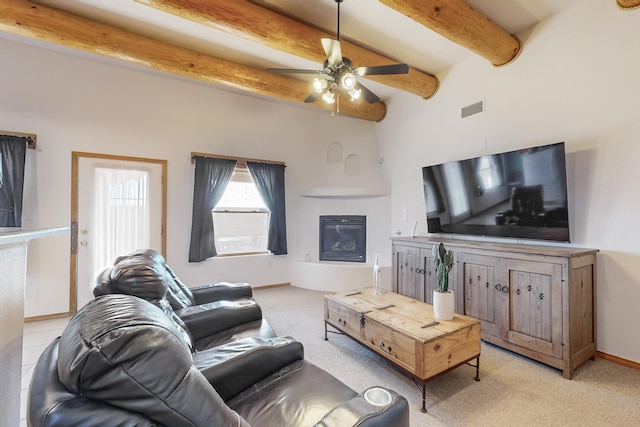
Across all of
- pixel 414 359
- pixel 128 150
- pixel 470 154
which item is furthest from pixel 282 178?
pixel 414 359

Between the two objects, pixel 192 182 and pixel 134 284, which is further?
pixel 192 182

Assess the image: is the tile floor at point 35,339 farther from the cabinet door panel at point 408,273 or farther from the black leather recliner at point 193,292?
the cabinet door panel at point 408,273

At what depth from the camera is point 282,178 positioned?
496 cm

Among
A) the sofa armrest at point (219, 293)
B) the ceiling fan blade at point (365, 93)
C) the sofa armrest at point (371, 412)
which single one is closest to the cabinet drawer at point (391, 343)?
the sofa armrest at point (371, 412)

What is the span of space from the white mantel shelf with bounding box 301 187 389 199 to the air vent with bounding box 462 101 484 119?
63.5 inches

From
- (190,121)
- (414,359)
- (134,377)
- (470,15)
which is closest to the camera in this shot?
(134,377)

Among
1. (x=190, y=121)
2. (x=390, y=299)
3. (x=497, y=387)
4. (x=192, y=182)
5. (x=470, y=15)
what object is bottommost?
(x=497, y=387)

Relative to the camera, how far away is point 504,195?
304cm

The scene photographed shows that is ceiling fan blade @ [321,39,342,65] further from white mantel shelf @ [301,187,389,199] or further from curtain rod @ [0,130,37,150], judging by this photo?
curtain rod @ [0,130,37,150]

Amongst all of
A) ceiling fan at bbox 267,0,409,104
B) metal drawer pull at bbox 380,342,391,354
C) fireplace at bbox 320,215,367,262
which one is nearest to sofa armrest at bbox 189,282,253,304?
metal drawer pull at bbox 380,342,391,354

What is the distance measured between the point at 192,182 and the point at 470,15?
13.1ft

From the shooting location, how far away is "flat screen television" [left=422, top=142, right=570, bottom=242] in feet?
8.70

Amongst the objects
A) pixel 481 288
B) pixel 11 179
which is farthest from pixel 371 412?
pixel 11 179

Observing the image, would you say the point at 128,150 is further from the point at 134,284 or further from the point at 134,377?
the point at 134,377
